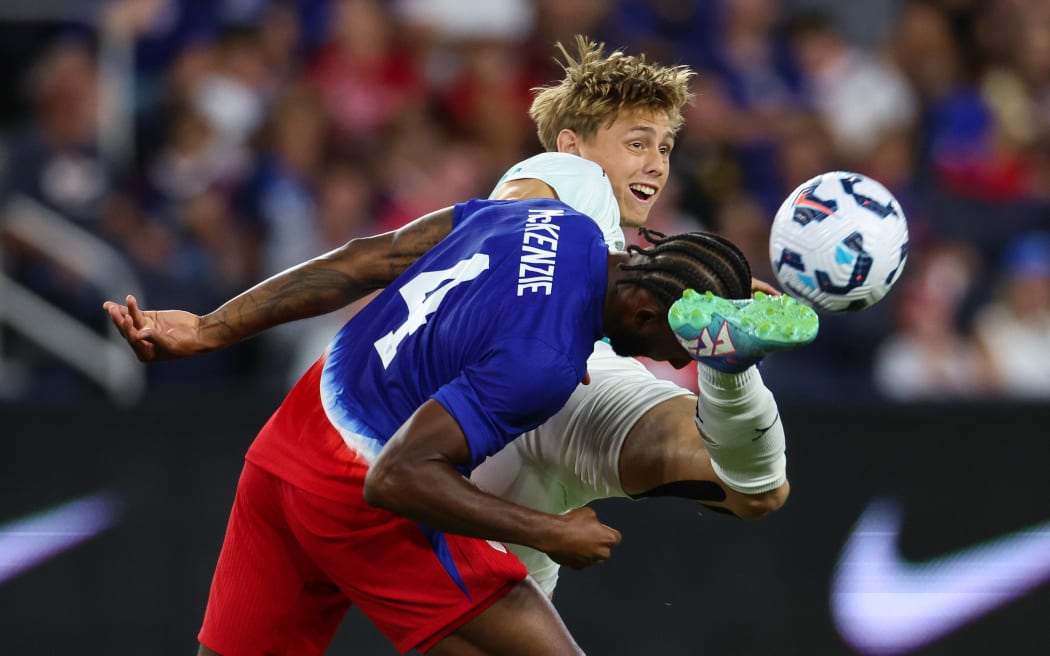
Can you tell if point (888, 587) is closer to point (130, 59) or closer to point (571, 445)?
point (571, 445)

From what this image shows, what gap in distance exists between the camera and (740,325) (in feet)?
11.6

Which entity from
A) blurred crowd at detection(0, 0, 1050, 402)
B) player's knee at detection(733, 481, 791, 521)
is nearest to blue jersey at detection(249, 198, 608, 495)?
player's knee at detection(733, 481, 791, 521)

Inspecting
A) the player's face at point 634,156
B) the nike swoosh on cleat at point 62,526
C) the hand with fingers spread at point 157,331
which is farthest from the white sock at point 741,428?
the nike swoosh on cleat at point 62,526

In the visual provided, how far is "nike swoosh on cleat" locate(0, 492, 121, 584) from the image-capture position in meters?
6.42

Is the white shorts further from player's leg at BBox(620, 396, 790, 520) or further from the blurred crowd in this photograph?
the blurred crowd

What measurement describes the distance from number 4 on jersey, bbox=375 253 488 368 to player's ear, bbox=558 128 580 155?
1.33 metres

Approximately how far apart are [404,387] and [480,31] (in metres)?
5.11

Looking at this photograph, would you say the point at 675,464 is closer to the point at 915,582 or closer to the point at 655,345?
the point at 655,345

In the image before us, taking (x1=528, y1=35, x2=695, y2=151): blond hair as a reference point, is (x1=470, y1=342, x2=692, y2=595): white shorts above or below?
below

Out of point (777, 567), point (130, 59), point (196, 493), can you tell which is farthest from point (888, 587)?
point (130, 59)

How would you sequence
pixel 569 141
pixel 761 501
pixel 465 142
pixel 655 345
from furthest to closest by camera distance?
pixel 465 142 → pixel 569 141 → pixel 761 501 → pixel 655 345

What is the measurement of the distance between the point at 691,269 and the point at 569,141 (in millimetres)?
1552

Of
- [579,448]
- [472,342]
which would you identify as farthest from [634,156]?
[472,342]

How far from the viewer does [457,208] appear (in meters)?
4.19
